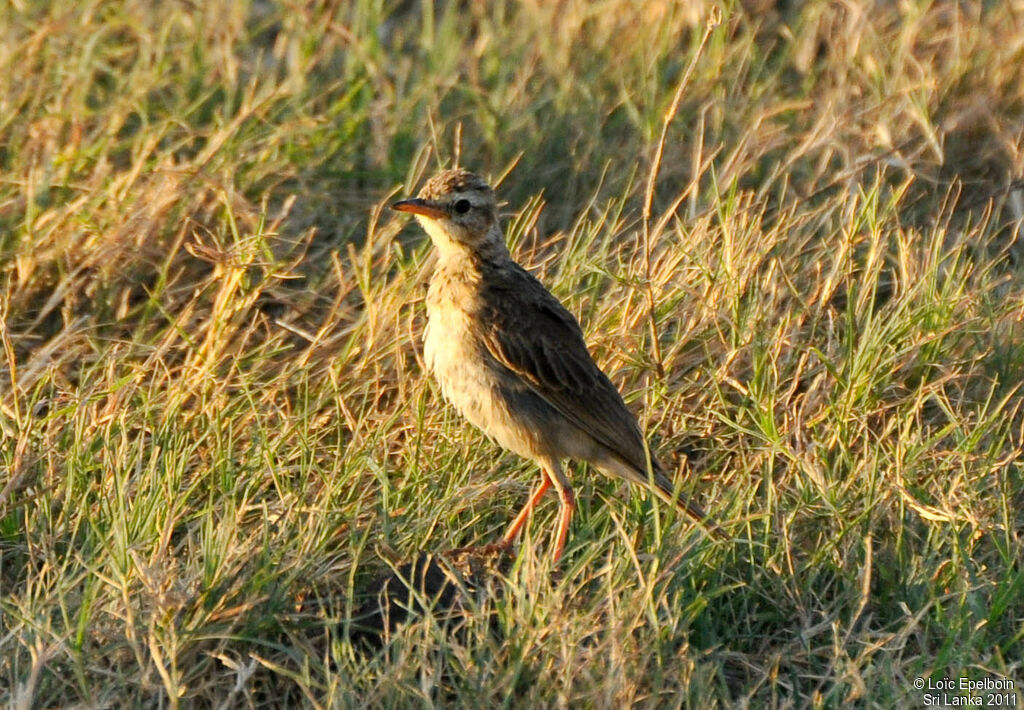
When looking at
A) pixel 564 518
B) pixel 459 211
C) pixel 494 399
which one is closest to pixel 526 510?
pixel 564 518

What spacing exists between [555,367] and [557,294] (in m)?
0.87

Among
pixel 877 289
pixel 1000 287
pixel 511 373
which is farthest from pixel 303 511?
pixel 1000 287

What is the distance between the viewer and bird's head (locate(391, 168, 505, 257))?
5.73 meters

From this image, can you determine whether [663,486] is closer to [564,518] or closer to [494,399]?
[564,518]

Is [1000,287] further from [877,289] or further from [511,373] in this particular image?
[511,373]

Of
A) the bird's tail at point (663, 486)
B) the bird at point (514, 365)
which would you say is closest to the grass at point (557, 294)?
the bird's tail at point (663, 486)

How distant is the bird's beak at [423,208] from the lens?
18.4ft

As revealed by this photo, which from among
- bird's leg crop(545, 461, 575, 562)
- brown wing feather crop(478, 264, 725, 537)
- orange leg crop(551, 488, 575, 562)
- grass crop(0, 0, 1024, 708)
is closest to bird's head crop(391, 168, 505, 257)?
brown wing feather crop(478, 264, 725, 537)

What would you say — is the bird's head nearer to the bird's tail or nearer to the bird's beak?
the bird's beak

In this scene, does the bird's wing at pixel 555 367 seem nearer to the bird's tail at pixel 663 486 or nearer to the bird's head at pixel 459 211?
the bird's tail at pixel 663 486

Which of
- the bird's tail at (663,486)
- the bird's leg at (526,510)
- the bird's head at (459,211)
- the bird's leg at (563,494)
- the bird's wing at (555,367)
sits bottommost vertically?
the bird's leg at (526,510)

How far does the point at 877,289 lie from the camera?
263 inches

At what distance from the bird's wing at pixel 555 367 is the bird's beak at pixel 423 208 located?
1.09 ft

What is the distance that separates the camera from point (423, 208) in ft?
18.7
